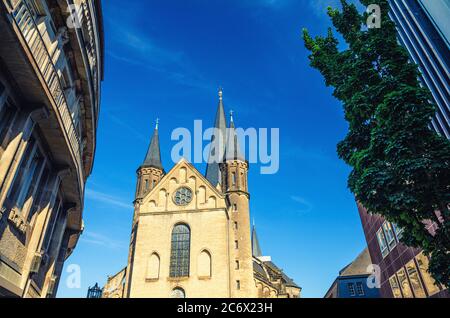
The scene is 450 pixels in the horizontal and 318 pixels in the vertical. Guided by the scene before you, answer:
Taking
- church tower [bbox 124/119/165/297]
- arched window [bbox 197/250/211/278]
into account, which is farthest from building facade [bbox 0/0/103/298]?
church tower [bbox 124/119/165/297]

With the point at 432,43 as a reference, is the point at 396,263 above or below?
below

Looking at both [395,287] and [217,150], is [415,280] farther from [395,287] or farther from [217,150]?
[217,150]

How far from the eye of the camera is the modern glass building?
65.3 feet

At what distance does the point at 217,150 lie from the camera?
140 feet

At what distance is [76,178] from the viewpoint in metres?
10.3

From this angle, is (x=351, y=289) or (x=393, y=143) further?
(x=351, y=289)

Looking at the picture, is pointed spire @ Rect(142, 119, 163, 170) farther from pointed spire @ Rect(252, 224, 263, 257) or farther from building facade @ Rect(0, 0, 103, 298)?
pointed spire @ Rect(252, 224, 263, 257)

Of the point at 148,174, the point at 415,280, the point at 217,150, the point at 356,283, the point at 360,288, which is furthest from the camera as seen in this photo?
the point at 217,150

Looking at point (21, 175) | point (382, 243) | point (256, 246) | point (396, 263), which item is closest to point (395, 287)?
point (396, 263)

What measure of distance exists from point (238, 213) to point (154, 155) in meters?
14.4

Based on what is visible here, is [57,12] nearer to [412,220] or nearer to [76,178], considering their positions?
[76,178]

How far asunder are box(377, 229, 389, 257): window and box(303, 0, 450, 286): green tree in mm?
11653
